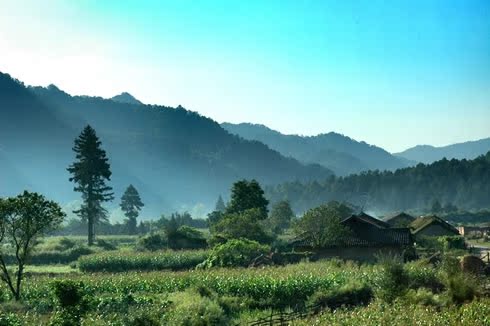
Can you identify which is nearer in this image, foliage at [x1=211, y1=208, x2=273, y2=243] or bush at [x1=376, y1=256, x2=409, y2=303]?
bush at [x1=376, y1=256, x2=409, y2=303]

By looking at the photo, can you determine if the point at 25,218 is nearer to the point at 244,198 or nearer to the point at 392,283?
Result: the point at 392,283

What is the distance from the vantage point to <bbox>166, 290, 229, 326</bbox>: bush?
20312 mm

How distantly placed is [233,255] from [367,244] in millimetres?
12581

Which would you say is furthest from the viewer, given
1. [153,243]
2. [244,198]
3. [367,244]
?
[244,198]

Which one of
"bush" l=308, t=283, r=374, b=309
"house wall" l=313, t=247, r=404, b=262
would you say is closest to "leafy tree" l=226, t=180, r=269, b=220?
"house wall" l=313, t=247, r=404, b=262

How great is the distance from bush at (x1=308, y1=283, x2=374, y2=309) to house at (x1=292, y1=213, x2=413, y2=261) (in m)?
18.5

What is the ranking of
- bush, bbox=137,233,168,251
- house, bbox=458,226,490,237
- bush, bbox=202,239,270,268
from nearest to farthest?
bush, bbox=202,239,270,268 → bush, bbox=137,233,168,251 → house, bbox=458,226,490,237

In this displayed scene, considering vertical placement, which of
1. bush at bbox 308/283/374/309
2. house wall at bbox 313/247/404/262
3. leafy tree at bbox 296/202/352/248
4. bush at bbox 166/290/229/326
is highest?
leafy tree at bbox 296/202/352/248

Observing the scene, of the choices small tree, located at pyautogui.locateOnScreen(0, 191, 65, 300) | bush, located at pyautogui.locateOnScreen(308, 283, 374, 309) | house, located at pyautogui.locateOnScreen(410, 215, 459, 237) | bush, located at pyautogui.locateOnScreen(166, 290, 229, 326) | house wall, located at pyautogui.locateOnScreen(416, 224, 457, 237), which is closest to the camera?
bush, located at pyautogui.locateOnScreen(166, 290, 229, 326)

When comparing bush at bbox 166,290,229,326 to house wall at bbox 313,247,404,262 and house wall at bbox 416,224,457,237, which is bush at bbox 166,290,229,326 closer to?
house wall at bbox 313,247,404,262

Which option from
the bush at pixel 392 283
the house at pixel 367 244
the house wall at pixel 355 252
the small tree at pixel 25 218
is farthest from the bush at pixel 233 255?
the bush at pixel 392 283

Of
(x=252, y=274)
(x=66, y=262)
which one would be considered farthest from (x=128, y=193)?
(x=252, y=274)

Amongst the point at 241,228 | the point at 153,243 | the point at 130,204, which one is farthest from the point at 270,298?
the point at 130,204

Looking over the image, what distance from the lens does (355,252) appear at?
48438mm
